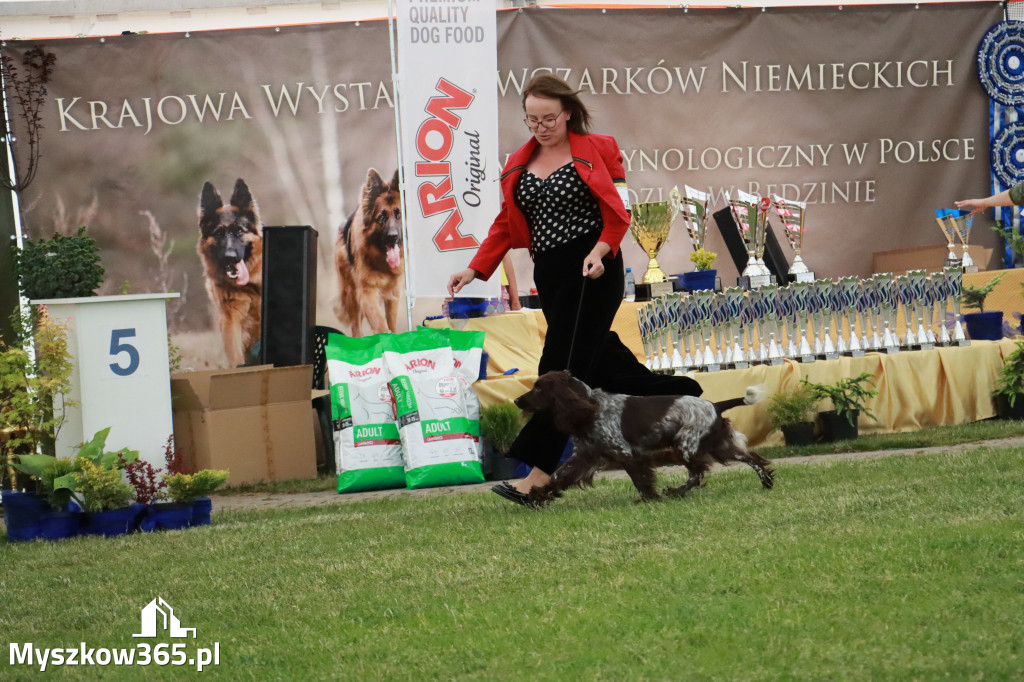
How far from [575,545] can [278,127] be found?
5.49m

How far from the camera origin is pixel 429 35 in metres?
6.44

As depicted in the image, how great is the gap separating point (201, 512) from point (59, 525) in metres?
0.54

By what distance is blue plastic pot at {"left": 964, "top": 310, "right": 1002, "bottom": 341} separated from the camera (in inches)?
269

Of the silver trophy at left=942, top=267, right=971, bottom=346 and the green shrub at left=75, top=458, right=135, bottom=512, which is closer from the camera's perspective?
the green shrub at left=75, top=458, right=135, bottom=512

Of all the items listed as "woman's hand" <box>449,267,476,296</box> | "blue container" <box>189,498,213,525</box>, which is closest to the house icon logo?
"blue container" <box>189,498,213,525</box>

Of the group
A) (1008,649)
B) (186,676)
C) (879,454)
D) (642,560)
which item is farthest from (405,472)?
(1008,649)

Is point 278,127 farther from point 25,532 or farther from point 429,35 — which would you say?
point 25,532

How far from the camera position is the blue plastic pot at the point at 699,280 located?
685 centimetres

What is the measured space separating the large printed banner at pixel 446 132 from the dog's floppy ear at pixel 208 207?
7.03 ft

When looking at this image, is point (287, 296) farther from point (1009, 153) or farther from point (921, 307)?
point (1009, 153)

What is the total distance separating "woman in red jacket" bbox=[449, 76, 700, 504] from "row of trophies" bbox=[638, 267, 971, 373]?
2.10 meters

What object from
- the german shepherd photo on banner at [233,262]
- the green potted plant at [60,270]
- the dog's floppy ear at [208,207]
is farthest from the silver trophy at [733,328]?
the dog's floppy ear at [208,207]

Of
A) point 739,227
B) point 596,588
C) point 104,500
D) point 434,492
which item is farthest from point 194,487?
point 739,227

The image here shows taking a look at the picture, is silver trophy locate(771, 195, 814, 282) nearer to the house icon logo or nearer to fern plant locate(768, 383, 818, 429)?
fern plant locate(768, 383, 818, 429)
